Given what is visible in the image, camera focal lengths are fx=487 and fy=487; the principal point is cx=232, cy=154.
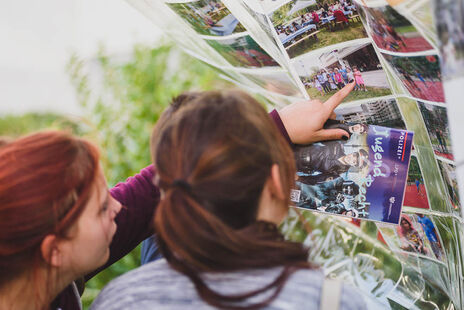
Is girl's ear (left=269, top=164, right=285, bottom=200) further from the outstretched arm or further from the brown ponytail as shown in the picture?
the outstretched arm

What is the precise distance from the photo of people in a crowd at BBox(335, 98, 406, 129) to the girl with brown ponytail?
262 mm

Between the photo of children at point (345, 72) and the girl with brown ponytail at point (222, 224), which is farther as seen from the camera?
the photo of children at point (345, 72)

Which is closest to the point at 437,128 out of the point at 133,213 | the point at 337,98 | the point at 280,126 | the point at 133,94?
the point at 337,98

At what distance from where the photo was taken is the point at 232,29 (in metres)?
0.97

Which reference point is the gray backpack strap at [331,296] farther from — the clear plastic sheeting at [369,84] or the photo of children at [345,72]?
the photo of children at [345,72]

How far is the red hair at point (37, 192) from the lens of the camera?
0.73 meters

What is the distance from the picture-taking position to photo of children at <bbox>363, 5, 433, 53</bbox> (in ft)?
2.21

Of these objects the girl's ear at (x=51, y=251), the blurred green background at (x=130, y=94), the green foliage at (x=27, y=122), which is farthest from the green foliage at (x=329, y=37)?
the green foliage at (x=27, y=122)

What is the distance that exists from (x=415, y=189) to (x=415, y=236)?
118 mm

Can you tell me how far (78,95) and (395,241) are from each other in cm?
170

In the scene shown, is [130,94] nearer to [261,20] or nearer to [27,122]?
[27,122]

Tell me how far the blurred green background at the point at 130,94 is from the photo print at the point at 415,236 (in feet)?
3.91

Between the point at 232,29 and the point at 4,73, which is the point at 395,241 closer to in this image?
the point at 232,29

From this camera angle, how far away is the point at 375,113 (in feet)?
3.05
